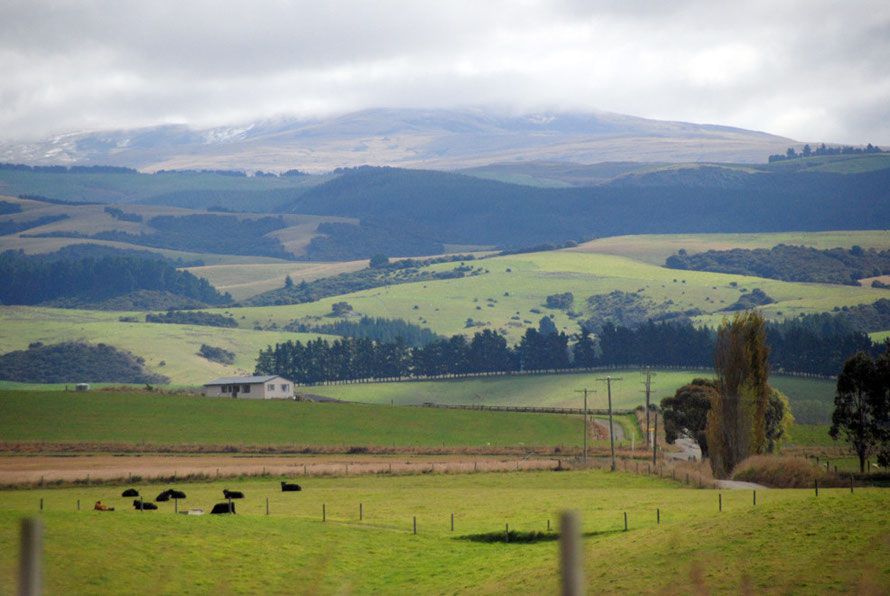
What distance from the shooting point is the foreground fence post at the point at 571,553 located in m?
8.53

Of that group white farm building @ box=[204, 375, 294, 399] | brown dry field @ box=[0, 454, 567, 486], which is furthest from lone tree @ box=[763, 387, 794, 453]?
white farm building @ box=[204, 375, 294, 399]

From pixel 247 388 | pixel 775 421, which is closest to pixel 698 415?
pixel 775 421

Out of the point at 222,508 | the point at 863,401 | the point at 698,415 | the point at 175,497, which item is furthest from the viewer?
the point at 698,415

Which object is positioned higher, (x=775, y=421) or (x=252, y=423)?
(x=252, y=423)

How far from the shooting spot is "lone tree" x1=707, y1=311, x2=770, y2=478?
8462cm

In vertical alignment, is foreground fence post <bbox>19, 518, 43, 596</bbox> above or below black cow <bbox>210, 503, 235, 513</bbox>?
above

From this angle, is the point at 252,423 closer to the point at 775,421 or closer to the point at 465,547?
the point at 775,421

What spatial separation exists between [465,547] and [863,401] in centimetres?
5847

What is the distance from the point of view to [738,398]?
8600cm

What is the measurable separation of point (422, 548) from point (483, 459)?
5001 cm

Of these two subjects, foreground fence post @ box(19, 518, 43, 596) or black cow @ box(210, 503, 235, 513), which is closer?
foreground fence post @ box(19, 518, 43, 596)

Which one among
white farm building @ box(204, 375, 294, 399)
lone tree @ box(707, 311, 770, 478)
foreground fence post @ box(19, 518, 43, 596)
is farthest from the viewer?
white farm building @ box(204, 375, 294, 399)

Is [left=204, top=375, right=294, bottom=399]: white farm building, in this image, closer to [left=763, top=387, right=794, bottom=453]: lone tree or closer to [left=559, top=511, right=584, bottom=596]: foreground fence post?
[left=763, top=387, right=794, bottom=453]: lone tree

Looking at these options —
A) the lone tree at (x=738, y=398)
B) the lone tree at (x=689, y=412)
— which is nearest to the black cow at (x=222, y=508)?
the lone tree at (x=738, y=398)
